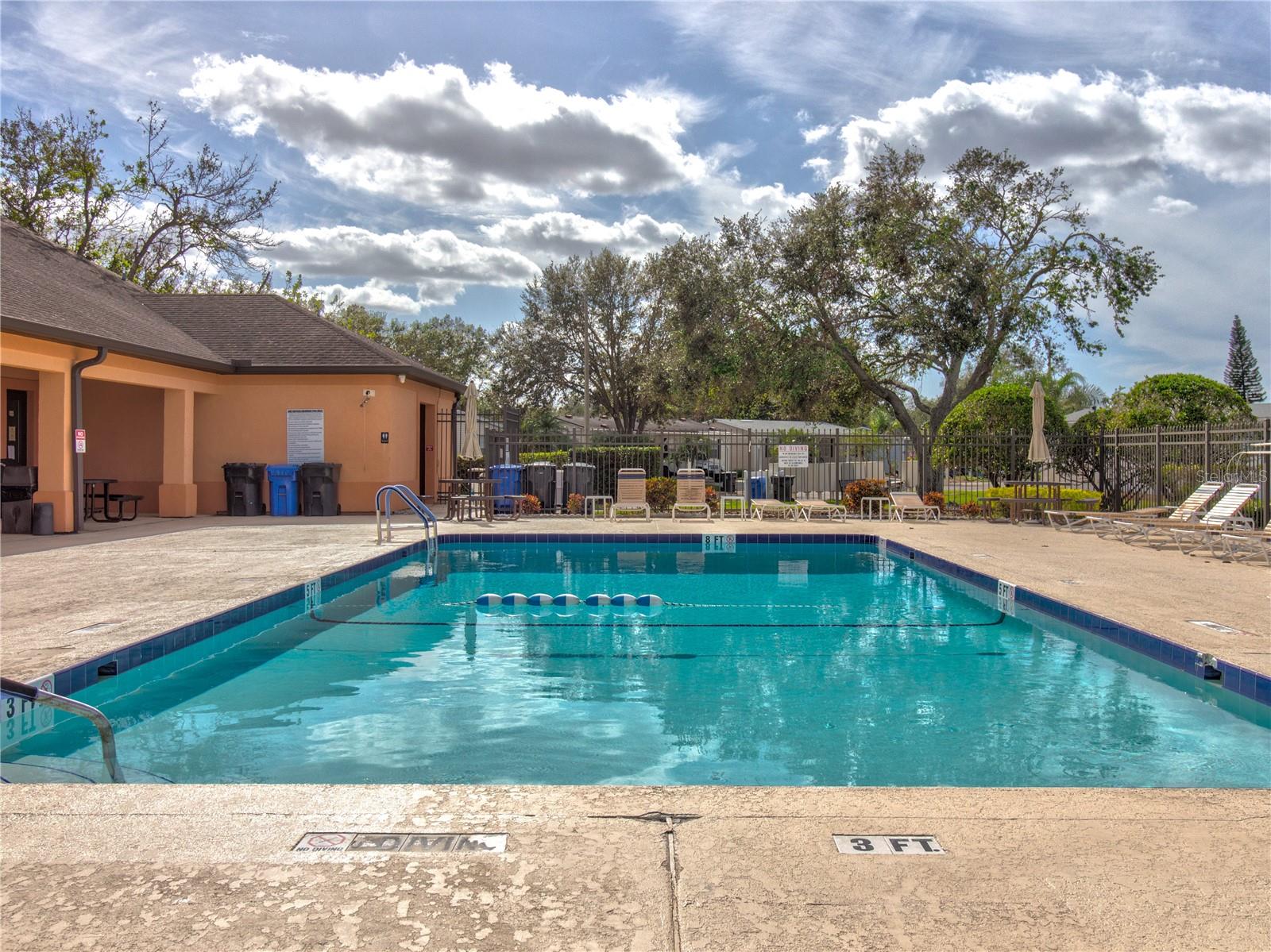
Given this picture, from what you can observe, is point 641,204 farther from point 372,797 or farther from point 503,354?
point 372,797

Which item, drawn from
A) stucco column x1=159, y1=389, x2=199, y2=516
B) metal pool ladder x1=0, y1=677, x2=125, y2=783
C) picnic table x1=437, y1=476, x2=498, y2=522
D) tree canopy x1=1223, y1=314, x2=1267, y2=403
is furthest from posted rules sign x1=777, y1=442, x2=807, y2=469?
tree canopy x1=1223, y1=314, x2=1267, y2=403

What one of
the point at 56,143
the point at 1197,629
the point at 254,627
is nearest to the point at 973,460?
the point at 1197,629

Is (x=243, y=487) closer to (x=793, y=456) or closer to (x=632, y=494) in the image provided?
(x=632, y=494)

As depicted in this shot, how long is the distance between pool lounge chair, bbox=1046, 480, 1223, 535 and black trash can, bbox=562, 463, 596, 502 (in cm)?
892

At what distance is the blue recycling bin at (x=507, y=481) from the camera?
1672 centimetres

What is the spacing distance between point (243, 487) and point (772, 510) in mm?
9878

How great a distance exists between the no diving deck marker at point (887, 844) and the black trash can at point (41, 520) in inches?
502

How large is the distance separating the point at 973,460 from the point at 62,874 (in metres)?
20.2

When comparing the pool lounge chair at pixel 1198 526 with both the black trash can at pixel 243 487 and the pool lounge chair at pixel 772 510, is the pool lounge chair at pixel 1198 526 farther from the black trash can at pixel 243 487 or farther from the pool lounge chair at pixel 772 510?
the black trash can at pixel 243 487

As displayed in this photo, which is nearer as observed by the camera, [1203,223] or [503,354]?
[1203,223]

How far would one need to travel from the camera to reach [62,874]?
2.31 m

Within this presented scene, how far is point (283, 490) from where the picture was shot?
15.7 meters

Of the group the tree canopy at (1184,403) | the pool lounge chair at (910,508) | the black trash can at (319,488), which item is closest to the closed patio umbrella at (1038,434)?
the pool lounge chair at (910,508)

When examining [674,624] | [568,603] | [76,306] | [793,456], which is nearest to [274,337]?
[76,306]
